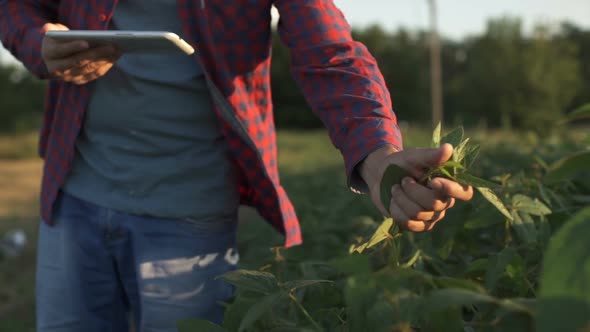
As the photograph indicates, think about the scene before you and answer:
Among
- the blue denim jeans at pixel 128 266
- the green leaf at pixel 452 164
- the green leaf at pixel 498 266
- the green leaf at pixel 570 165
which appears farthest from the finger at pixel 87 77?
the green leaf at pixel 570 165

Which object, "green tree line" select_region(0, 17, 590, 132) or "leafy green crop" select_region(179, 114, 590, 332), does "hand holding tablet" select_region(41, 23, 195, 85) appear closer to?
"leafy green crop" select_region(179, 114, 590, 332)

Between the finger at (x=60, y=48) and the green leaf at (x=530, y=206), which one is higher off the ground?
the finger at (x=60, y=48)

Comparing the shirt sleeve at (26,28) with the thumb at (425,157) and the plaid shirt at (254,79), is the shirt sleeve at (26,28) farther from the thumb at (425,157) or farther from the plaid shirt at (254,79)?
the thumb at (425,157)

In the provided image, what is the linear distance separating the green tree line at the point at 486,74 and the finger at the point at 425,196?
3300 cm

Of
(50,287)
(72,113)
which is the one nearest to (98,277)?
(50,287)

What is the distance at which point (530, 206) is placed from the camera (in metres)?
1.46

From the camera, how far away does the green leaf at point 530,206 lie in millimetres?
1449

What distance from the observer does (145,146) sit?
1.91m

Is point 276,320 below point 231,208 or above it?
above

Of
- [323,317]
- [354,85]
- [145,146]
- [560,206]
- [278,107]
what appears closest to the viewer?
[323,317]

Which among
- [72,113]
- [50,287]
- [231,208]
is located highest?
[72,113]

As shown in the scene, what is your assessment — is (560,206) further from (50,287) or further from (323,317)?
(50,287)

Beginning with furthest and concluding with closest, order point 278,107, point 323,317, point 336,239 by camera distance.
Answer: point 278,107
point 336,239
point 323,317

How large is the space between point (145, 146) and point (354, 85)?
26.2 inches
